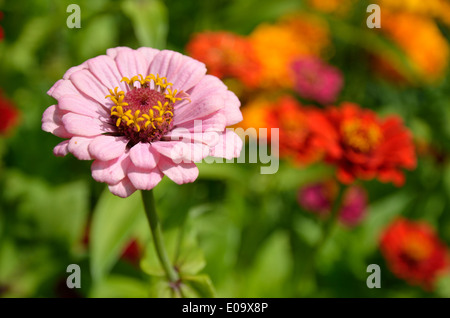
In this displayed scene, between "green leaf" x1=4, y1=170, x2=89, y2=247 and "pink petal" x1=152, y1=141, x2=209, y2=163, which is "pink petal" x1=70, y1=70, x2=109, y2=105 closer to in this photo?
"pink petal" x1=152, y1=141, x2=209, y2=163

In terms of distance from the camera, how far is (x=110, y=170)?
25.0 inches

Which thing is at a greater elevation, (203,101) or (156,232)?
(203,101)

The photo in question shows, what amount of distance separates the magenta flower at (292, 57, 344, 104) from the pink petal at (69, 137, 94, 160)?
52.0 inches

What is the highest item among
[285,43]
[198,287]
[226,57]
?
[285,43]

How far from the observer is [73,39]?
5.05ft

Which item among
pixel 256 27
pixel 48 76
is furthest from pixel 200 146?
pixel 256 27

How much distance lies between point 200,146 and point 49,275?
898 millimetres

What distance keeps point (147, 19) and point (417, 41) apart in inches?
60.8

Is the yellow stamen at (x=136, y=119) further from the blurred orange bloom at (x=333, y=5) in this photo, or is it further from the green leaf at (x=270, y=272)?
the blurred orange bloom at (x=333, y=5)

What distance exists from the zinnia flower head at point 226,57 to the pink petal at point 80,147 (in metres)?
0.73

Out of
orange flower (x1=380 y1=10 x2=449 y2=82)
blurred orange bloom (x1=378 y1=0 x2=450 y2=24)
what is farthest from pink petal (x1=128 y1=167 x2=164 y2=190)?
orange flower (x1=380 y1=10 x2=449 y2=82)

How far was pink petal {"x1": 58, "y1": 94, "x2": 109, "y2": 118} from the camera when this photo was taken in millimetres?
667

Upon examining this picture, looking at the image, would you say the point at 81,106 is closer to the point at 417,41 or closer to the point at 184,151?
the point at 184,151

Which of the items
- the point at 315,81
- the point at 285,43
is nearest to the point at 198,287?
the point at 315,81
